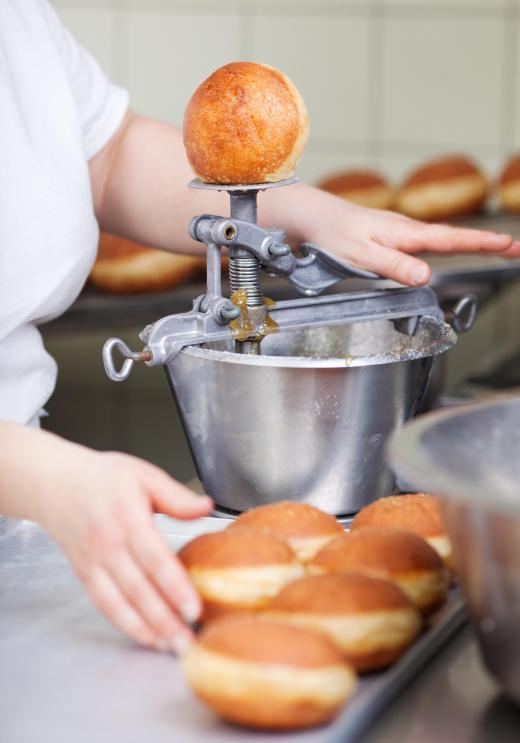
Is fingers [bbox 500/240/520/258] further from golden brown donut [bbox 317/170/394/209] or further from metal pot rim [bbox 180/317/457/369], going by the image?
golden brown donut [bbox 317/170/394/209]

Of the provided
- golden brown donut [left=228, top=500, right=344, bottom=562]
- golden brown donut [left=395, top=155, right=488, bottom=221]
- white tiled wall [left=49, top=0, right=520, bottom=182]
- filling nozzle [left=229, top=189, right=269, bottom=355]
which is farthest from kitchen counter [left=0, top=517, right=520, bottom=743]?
white tiled wall [left=49, top=0, right=520, bottom=182]

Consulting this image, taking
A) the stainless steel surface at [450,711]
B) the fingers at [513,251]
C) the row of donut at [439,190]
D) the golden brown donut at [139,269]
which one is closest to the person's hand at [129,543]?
the stainless steel surface at [450,711]

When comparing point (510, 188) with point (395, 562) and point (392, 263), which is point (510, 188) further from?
point (395, 562)

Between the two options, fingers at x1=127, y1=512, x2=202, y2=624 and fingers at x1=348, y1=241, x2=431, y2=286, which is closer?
fingers at x1=127, y1=512, x2=202, y2=624

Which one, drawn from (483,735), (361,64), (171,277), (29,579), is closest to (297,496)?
(29,579)

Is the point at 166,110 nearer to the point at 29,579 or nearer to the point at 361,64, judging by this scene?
the point at 361,64

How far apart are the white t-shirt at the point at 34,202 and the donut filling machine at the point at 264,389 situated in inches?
6.7

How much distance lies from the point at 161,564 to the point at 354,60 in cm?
303

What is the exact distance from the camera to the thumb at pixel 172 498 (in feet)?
2.24

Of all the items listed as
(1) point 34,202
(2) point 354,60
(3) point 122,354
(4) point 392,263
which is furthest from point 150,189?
(2) point 354,60

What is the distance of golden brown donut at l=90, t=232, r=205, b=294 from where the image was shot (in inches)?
85.7

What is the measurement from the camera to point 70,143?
3.87 feet

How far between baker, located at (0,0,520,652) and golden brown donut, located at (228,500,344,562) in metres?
0.10

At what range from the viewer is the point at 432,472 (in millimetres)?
583
